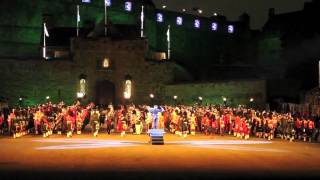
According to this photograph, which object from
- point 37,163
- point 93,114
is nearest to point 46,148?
point 37,163

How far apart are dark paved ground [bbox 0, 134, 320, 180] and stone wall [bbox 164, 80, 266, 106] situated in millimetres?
19286

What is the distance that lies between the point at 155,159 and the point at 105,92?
117ft

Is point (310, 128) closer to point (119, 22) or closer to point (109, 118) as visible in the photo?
point (109, 118)

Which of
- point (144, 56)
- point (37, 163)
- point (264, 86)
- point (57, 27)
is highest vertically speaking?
point (57, 27)

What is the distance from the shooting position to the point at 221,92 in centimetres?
5091

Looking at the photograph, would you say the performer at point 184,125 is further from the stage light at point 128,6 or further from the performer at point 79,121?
the stage light at point 128,6

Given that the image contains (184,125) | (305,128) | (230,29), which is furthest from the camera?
(230,29)

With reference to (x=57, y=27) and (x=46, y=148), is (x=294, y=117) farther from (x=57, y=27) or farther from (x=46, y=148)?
(x=57, y=27)

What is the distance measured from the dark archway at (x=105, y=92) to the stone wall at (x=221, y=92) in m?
5.34

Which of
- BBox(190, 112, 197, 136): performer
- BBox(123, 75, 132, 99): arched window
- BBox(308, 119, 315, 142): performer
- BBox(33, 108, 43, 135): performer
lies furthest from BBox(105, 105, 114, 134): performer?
BBox(123, 75, 132, 99): arched window

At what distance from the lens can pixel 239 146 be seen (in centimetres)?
2527

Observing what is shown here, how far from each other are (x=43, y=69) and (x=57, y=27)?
11850 millimetres

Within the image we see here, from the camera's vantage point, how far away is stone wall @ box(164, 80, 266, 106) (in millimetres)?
46969

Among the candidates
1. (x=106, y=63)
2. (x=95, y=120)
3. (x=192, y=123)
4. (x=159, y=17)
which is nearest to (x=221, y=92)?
(x=106, y=63)
